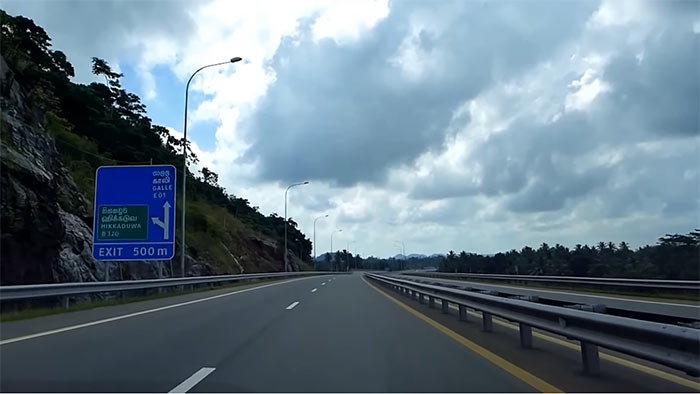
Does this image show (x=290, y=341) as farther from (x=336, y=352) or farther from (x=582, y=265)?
(x=582, y=265)

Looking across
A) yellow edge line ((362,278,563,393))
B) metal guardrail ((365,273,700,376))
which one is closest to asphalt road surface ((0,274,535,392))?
yellow edge line ((362,278,563,393))

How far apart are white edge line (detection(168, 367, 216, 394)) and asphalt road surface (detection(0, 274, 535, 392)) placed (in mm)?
12

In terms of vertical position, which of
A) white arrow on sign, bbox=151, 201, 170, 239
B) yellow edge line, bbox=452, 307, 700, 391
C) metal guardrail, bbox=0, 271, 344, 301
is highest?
white arrow on sign, bbox=151, 201, 170, 239

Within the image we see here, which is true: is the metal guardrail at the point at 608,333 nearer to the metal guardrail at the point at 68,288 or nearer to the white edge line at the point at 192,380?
the white edge line at the point at 192,380

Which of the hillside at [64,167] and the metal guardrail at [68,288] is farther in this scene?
the hillside at [64,167]

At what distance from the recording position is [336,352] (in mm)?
9281

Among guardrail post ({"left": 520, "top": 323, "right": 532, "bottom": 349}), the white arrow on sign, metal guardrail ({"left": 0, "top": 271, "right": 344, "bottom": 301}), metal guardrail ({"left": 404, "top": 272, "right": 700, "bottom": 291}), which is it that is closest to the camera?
guardrail post ({"left": 520, "top": 323, "right": 532, "bottom": 349})

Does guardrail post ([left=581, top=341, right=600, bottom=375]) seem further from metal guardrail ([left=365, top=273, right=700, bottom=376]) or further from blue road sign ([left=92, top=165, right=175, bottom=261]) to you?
blue road sign ([left=92, top=165, right=175, bottom=261])

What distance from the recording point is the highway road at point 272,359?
6.86 metres

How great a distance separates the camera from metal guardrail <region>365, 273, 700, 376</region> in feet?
17.7

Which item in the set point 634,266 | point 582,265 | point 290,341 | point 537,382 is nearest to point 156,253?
point 290,341

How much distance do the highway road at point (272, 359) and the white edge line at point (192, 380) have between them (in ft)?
0.04

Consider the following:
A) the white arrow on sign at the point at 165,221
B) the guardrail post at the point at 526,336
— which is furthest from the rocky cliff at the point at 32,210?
the guardrail post at the point at 526,336

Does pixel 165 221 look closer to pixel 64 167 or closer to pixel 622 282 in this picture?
pixel 64 167
